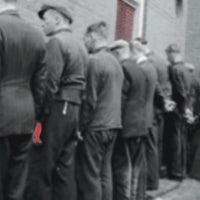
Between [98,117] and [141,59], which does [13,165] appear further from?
[141,59]

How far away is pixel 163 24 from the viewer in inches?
455

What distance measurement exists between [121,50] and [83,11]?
1923 mm

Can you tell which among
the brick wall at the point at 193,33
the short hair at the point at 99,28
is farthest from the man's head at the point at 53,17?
the brick wall at the point at 193,33

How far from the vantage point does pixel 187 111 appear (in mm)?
8758

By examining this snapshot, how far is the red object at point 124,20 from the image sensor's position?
9516 mm

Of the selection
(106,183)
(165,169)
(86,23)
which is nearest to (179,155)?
(165,169)

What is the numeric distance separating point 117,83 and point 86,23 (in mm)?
2442

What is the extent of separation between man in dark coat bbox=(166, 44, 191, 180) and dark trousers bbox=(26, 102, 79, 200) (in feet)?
11.9

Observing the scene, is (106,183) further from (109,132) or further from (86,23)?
(86,23)

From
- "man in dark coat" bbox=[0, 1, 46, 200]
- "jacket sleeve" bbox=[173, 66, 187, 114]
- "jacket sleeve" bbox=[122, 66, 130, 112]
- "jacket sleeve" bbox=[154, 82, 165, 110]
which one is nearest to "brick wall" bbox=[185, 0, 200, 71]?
"jacket sleeve" bbox=[173, 66, 187, 114]

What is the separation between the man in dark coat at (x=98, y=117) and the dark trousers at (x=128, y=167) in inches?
13.9

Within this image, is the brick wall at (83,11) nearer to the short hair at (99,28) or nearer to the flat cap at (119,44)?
the flat cap at (119,44)

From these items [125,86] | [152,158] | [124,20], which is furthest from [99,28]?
[124,20]

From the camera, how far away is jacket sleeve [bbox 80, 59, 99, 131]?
18.1ft
